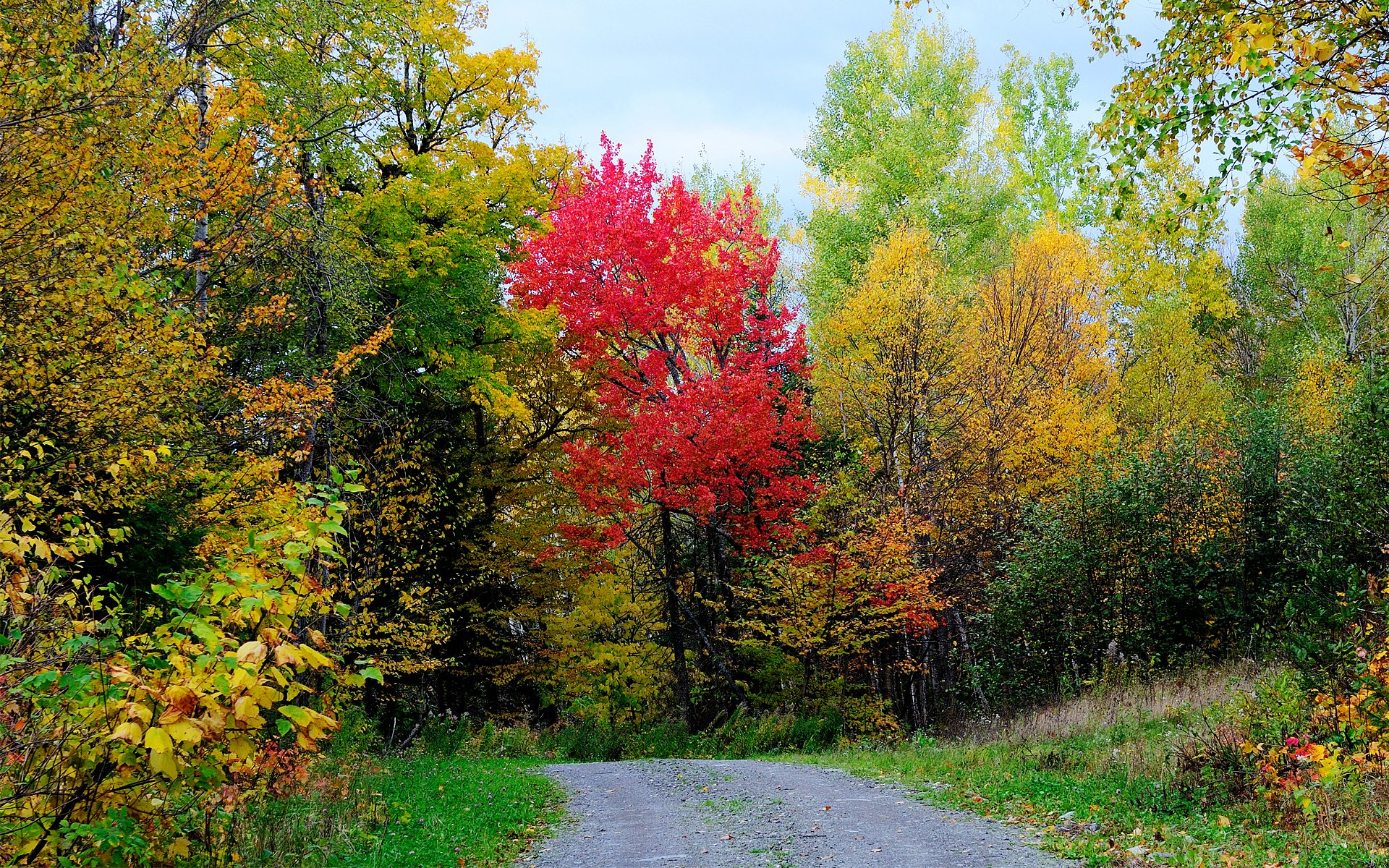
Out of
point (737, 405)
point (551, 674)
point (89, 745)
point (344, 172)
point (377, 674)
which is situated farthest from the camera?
point (551, 674)

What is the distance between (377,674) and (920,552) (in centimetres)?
1533

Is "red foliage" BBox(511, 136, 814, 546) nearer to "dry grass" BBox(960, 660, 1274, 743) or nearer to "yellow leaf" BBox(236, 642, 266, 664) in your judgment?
"dry grass" BBox(960, 660, 1274, 743)

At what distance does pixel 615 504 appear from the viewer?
16844 mm

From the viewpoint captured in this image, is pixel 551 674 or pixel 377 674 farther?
pixel 551 674

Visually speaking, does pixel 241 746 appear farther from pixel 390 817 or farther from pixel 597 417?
pixel 597 417

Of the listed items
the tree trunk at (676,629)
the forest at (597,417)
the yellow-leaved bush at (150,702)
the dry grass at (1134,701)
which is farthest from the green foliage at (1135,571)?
the yellow-leaved bush at (150,702)

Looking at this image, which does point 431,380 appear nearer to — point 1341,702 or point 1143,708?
point 1143,708

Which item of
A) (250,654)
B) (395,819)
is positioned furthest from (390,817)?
(250,654)

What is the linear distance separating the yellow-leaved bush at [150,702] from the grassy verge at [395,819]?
62.4 inches

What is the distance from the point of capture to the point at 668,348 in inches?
730

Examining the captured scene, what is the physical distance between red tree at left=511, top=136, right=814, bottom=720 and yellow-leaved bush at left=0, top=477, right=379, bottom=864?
12.7m

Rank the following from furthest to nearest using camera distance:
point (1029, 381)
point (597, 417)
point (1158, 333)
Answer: point (1158, 333) < point (597, 417) < point (1029, 381)

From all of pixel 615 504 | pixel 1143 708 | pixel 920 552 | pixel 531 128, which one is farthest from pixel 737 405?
pixel 1143 708

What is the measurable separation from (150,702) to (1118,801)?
7.37 metres
